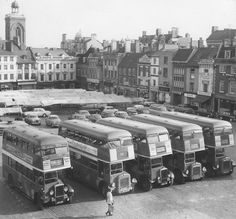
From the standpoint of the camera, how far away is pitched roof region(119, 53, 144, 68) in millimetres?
86150

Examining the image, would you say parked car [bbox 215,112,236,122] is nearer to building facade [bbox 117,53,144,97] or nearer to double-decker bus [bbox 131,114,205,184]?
building facade [bbox 117,53,144,97]

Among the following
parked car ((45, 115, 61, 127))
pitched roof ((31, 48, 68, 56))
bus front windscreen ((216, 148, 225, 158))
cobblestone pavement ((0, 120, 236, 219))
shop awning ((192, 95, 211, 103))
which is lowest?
cobblestone pavement ((0, 120, 236, 219))

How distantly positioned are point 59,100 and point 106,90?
28616 mm

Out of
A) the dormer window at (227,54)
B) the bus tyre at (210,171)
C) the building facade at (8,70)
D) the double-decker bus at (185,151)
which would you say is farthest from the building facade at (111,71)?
the double-decker bus at (185,151)

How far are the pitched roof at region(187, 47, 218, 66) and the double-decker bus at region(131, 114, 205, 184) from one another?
41352 millimetres

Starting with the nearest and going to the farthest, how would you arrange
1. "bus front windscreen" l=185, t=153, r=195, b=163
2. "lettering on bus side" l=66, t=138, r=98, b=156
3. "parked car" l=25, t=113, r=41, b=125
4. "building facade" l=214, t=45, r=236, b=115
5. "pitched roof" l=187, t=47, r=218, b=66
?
"lettering on bus side" l=66, t=138, r=98, b=156, "bus front windscreen" l=185, t=153, r=195, b=163, "parked car" l=25, t=113, r=41, b=125, "building facade" l=214, t=45, r=236, b=115, "pitched roof" l=187, t=47, r=218, b=66

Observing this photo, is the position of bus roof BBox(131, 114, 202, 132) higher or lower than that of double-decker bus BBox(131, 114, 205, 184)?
higher

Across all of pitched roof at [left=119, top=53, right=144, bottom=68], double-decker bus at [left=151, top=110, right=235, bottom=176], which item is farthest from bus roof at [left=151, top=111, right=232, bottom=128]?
pitched roof at [left=119, top=53, right=144, bottom=68]

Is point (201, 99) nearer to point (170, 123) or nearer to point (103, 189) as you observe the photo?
point (170, 123)

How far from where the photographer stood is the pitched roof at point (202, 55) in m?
69.5

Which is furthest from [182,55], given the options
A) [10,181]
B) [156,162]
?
[10,181]

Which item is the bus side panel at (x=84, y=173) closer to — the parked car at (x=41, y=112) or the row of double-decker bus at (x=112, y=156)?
the row of double-decker bus at (x=112, y=156)

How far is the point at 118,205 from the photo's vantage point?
2548cm

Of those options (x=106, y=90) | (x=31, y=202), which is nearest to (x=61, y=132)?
(x=31, y=202)
